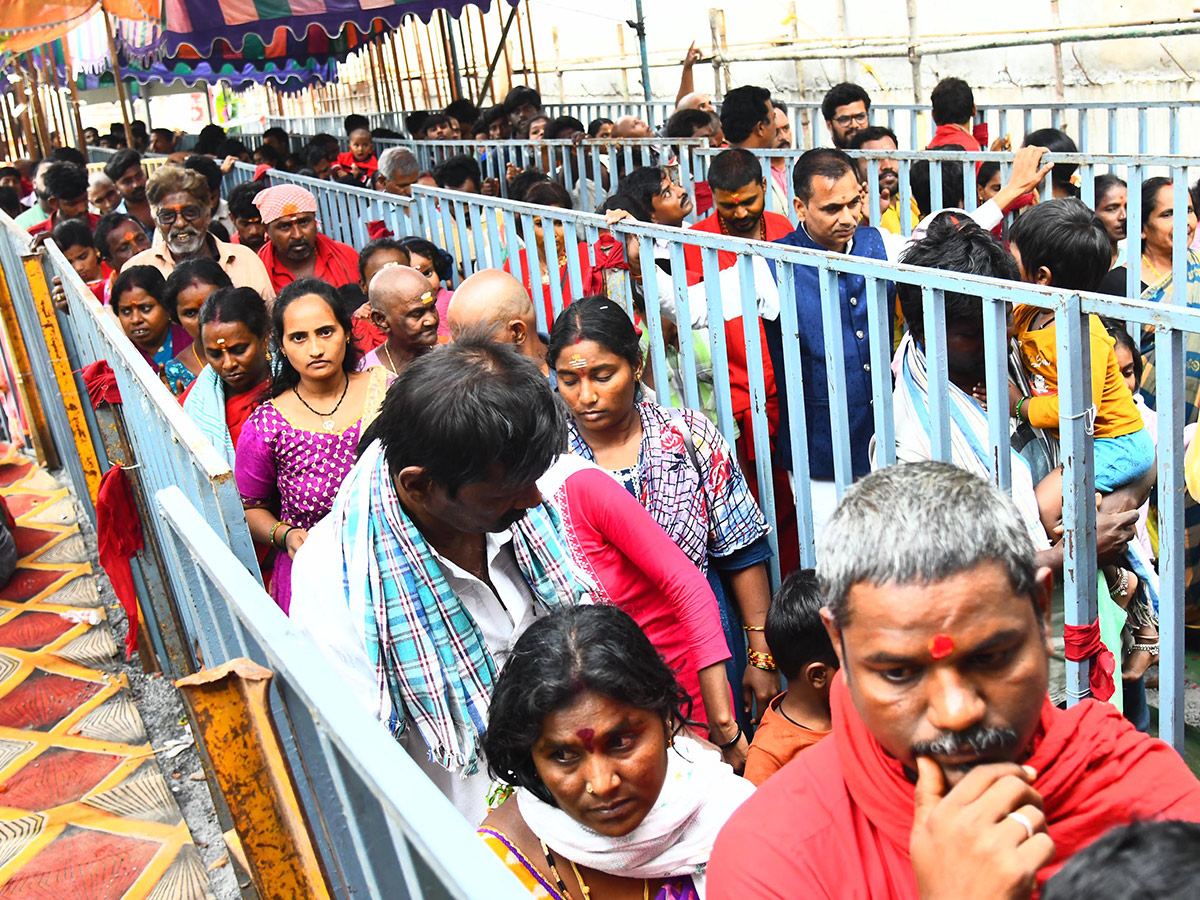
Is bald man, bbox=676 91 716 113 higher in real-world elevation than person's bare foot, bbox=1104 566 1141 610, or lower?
higher

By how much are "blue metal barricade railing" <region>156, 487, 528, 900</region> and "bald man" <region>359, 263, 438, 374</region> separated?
7.76 feet

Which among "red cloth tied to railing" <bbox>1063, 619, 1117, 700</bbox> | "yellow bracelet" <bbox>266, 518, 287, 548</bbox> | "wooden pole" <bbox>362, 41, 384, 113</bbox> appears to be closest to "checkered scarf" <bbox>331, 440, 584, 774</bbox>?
"yellow bracelet" <bbox>266, 518, 287, 548</bbox>

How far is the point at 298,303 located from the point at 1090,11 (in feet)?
33.5

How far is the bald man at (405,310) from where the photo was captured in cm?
419

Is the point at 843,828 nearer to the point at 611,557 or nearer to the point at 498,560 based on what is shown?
the point at 498,560

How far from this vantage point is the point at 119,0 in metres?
10.4

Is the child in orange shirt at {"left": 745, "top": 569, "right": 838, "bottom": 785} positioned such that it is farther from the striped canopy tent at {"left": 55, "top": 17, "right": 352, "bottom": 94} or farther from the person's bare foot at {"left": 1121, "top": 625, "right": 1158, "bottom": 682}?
the striped canopy tent at {"left": 55, "top": 17, "right": 352, "bottom": 94}

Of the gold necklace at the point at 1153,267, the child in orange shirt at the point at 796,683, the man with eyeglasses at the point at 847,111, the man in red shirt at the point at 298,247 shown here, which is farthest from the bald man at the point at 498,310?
the man with eyeglasses at the point at 847,111

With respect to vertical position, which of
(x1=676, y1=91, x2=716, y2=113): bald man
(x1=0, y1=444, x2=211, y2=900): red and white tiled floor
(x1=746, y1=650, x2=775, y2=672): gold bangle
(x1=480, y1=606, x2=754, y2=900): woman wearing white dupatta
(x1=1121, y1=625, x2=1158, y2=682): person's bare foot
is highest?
(x1=676, y1=91, x2=716, y2=113): bald man

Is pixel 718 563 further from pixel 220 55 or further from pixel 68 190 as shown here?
pixel 220 55

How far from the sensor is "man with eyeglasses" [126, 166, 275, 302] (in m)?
5.71

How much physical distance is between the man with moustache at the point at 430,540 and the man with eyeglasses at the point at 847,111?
18.9 ft

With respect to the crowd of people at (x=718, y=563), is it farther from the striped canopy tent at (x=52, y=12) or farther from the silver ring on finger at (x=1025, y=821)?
the striped canopy tent at (x=52, y=12)

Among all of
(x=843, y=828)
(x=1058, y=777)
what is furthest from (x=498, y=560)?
(x=1058, y=777)
